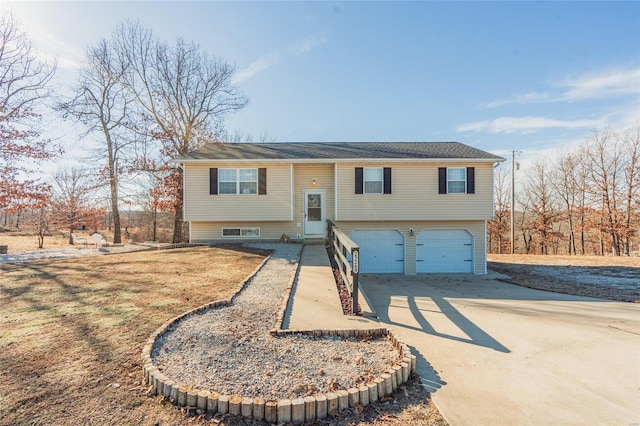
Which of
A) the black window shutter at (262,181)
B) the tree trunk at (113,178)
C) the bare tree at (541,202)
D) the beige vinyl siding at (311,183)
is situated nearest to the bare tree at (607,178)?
the bare tree at (541,202)

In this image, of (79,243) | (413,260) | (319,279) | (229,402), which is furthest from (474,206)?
(79,243)

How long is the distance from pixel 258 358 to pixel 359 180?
32.1 ft

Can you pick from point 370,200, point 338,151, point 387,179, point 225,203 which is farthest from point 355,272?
point 338,151

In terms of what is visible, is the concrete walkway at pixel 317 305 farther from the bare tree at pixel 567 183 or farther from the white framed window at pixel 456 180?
the bare tree at pixel 567 183

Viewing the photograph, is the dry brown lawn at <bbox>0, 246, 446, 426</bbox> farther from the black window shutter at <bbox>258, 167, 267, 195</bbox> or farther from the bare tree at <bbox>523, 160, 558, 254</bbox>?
the bare tree at <bbox>523, 160, 558, 254</bbox>

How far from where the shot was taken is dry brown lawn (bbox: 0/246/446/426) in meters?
2.61

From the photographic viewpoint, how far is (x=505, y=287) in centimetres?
993

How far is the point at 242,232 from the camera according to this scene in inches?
512

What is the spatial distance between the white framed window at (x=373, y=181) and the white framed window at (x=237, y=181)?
15.9 feet

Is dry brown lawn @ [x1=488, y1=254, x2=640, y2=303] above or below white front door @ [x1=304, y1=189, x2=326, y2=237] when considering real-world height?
below

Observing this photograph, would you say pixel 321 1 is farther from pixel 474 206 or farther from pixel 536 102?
pixel 536 102

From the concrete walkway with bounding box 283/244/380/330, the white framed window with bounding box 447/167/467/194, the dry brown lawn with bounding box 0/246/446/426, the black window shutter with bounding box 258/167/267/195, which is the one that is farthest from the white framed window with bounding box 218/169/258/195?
the white framed window with bounding box 447/167/467/194

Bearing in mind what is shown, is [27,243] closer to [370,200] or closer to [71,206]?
[71,206]

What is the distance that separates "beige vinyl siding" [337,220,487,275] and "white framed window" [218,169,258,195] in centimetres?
417
